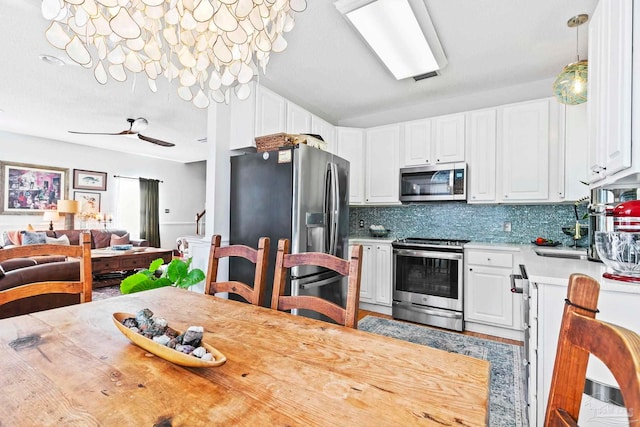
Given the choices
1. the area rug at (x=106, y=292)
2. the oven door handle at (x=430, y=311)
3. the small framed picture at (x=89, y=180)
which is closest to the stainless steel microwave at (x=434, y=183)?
the oven door handle at (x=430, y=311)

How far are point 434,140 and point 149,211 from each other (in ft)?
21.1

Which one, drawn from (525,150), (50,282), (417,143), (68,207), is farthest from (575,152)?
(68,207)

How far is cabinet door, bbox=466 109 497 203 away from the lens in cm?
314

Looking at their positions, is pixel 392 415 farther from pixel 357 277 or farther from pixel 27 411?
pixel 27 411

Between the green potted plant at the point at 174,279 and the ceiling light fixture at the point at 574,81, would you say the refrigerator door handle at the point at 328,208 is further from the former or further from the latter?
the ceiling light fixture at the point at 574,81

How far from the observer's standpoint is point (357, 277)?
1.17 metres

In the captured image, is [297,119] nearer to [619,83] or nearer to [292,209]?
[292,209]

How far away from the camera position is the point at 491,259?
2.91 meters

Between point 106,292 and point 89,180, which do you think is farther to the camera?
point 89,180

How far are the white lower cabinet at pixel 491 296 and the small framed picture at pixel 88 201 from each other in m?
6.82

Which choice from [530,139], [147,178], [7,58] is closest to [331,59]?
[530,139]

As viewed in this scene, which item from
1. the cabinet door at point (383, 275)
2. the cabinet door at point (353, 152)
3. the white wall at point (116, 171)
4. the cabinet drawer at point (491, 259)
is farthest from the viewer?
the white wall at point (116, 171)

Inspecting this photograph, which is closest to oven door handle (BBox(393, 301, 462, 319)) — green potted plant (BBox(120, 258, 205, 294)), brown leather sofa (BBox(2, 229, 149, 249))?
green potted plant (BBox(120, 258, 205, 294))

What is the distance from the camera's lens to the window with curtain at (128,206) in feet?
22.0
